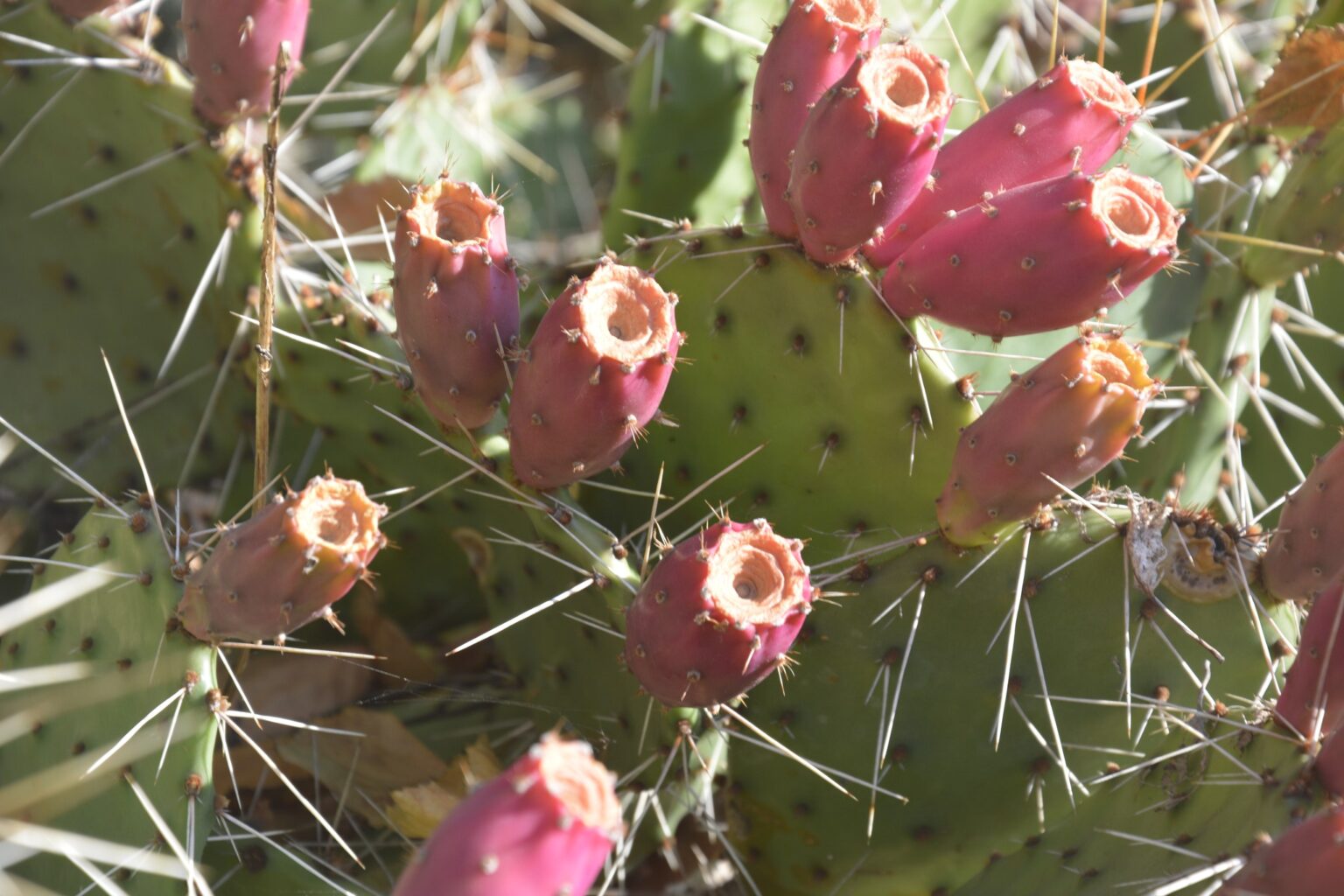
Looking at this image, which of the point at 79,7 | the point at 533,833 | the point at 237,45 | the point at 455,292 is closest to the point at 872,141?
the point at 455,292

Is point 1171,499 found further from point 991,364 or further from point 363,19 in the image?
point 363,19

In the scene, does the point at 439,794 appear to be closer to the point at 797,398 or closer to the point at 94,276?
the point at 797,398

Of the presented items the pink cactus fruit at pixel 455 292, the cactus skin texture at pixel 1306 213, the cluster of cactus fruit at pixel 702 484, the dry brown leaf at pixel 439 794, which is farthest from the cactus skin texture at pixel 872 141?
the dry brown leaf at pixel 439 794

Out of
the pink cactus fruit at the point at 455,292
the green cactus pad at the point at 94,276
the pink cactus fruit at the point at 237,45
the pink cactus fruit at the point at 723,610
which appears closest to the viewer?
the pink cactus fruit at the point at 723,610

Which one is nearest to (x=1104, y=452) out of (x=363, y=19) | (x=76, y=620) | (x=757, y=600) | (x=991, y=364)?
(x=757, y=600)

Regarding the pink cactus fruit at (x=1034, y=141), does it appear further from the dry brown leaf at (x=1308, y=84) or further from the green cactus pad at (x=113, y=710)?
the green cactus pad at (x=113, y=710)
